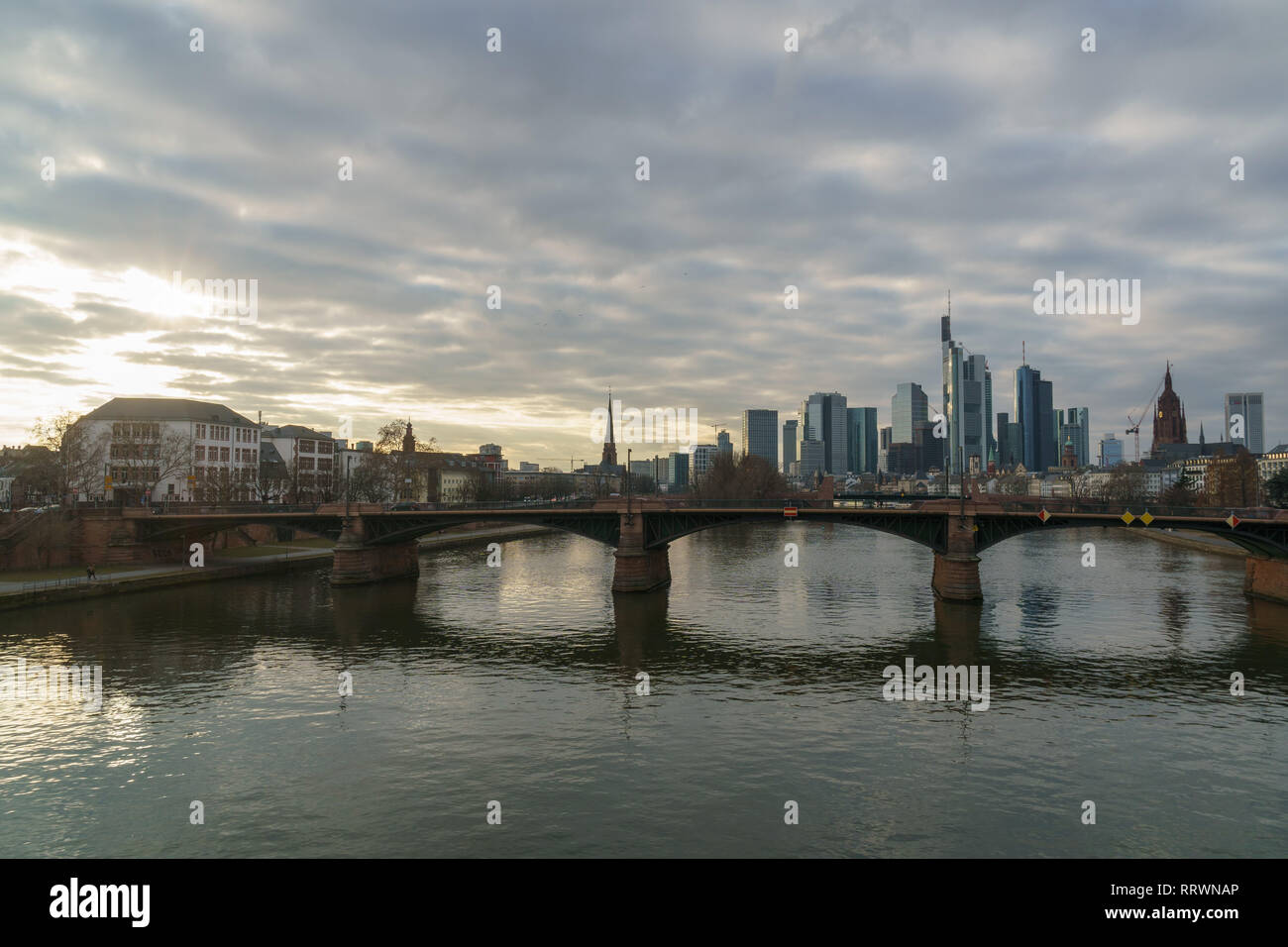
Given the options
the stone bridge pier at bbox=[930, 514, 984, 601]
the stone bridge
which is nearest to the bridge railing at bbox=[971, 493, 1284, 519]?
the stone bridge

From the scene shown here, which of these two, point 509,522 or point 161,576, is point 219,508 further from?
point 509,522

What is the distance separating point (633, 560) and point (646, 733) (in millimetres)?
35990

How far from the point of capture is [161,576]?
67.4 meters

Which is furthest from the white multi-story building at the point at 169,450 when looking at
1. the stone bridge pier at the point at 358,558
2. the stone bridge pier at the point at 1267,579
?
the stone bridge pier at the point at 1267,579

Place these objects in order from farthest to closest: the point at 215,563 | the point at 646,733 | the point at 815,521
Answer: the point at 215,563 < the point at 815,521 < the point at 646,733

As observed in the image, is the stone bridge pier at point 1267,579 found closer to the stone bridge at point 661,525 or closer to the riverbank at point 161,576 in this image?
the stone bridge at point 661,525

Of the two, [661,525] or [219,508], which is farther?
[219,508]

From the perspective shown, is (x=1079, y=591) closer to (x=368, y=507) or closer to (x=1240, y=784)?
(x=1240, y=784)

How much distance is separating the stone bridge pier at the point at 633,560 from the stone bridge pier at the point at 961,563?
990 inches

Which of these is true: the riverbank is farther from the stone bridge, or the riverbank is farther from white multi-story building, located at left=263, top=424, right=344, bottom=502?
white multi-story building, located at left=263, top=424, right=344, bottom=502

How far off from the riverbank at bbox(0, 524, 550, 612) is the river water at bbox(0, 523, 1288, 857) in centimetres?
192

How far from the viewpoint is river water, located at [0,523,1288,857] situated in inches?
824

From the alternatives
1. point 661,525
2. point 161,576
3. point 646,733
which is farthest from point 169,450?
point 646,733
